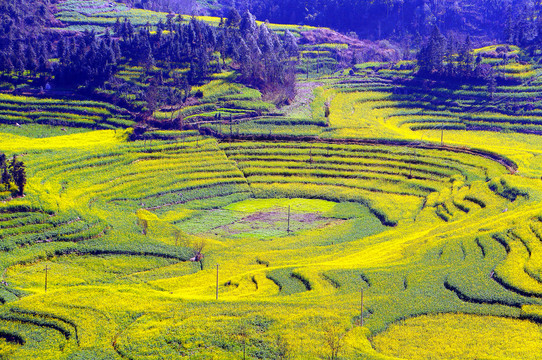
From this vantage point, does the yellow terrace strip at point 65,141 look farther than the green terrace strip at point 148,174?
Yes

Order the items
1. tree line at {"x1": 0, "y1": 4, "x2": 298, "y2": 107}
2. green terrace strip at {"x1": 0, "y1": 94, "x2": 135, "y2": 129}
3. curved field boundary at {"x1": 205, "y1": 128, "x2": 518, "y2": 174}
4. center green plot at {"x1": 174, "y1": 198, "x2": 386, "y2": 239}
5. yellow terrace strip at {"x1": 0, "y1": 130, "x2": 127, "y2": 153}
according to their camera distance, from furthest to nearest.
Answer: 1. tree line at {"x1": 0, "y1": 4, "x2": 298, "y2": 107}
2. green terrace strip at {"x1": 0, "y1": 94, "x2": 135, "y2": 129}
3. yellow terrace strip at {"x1": 0, "y1": 130, "x2": 127, "y2": 153}
4. curved field boundary at {"x1": 205, "y1": 128, "x2": 518, "y2": 174}
5. center green plot at {"x1": 174, "y1": 198, "x2": 386, "y2": 239}

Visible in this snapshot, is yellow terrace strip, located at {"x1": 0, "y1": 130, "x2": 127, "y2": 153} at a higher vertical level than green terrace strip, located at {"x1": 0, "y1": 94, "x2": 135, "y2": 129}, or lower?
lower

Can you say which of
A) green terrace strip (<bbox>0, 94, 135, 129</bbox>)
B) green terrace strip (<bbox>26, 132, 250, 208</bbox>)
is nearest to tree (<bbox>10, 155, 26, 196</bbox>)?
green terrace strip (<bbox>26, 132, 250, 208</bbox>)

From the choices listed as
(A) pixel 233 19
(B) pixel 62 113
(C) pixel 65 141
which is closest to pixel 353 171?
(C) pixel 65 141

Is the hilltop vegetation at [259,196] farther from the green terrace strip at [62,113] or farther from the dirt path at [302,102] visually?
the dirt path at [302,102]

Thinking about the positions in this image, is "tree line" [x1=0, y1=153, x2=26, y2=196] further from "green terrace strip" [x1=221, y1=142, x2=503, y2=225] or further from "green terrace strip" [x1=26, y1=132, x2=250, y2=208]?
"green terrace strip" [x1=221, y1=142, x2=503, y2=225]

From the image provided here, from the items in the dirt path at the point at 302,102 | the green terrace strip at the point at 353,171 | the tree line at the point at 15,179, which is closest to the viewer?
the tree line at the point at 15,179

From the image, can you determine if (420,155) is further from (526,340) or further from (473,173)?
(526,340)

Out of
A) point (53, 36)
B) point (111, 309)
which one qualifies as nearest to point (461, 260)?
point (111, 309)

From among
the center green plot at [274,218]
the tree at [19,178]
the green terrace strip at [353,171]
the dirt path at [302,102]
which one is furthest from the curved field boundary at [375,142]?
the tree at [19,178]
